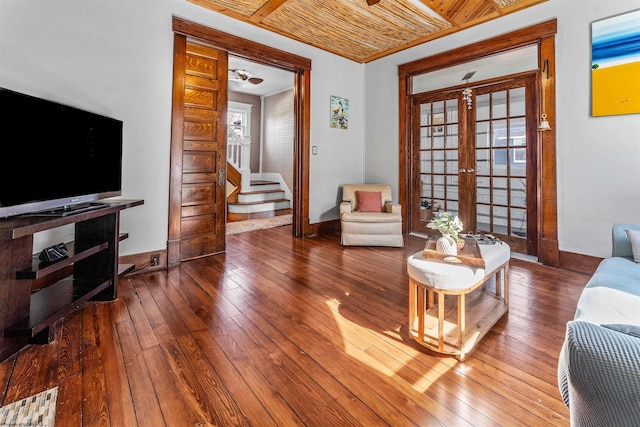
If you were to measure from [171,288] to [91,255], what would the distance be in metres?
0.64

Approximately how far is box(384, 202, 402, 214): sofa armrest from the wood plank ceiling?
229cm

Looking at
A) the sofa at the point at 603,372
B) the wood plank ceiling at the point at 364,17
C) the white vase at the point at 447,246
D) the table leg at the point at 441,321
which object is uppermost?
the wood plank ceiling at the point at 364,17

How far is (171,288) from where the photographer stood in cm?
264

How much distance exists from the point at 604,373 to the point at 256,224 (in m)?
5.26

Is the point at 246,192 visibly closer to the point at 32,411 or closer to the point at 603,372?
the point at 32,411

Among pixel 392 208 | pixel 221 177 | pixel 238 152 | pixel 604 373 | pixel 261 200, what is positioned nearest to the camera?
pixel 604 373

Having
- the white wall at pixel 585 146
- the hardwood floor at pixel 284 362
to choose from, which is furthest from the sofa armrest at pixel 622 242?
the white wall at pixel 585 146

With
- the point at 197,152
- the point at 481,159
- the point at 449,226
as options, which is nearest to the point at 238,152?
the point at 197,152

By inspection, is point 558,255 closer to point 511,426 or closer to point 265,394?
point 511,426

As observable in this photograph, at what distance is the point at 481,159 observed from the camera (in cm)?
400

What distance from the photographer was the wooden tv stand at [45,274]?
62.7 inches

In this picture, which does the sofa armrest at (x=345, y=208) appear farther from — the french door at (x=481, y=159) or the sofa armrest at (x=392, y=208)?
the french door at (x=481, y=159)

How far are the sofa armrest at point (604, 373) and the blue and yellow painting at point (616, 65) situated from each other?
3356 mm

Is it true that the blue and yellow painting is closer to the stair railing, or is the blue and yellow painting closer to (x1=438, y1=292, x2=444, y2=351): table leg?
(x1=438, y1=292, x2=444, y2=351): table leg
